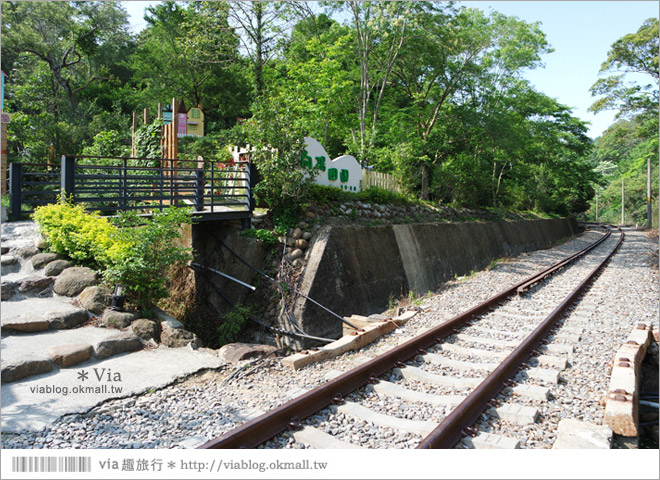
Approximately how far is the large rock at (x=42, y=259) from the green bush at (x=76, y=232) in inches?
4.8

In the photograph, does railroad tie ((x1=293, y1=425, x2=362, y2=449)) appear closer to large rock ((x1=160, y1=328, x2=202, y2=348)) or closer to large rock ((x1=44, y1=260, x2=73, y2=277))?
large rock ((x1=160, y1=328, x2=202, y2=348))

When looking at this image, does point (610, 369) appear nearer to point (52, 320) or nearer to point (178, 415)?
point (178, 415)

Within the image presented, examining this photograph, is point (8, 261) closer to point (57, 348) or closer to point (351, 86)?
point (57, 348)

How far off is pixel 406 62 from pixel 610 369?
51.2 ft

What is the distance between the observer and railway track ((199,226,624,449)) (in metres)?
3.80

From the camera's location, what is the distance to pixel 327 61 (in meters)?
16.3

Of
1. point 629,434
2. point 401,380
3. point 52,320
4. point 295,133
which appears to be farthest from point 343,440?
point 295,133

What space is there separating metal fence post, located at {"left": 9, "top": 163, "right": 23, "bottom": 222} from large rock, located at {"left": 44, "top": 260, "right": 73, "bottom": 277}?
2.51 meters

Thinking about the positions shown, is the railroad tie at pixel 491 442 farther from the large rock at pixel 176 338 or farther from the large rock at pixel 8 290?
the large rock at pixel 8 290

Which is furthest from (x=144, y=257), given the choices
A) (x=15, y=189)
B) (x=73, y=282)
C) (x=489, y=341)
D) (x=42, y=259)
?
(x=489, y=341)


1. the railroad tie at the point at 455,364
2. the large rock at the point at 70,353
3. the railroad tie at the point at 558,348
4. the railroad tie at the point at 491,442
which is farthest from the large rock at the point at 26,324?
the railroad tie at the point at 558,348

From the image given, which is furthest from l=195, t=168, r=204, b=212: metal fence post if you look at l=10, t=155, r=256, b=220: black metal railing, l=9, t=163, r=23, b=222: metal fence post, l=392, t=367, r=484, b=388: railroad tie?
l=392, t=367, r=484, b=388: railroad tie

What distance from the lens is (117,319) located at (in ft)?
21.8

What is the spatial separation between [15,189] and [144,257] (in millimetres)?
4280
